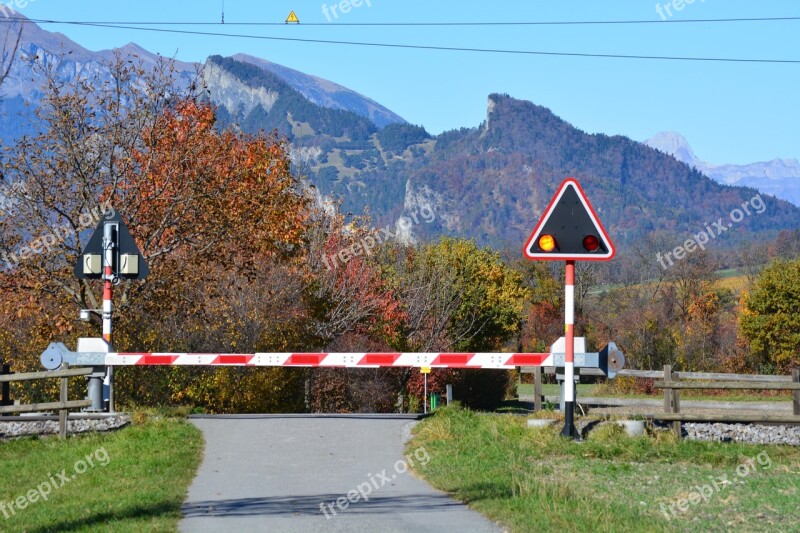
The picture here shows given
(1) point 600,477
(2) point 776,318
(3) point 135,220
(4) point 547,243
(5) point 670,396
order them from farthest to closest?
(2) point 776,318 → (3) point 135,220 → (5) point 670,396 → (4) point 547,243 → (1) point 600,477

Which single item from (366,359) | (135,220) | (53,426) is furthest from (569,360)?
(135,220)

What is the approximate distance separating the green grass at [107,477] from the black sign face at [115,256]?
226cm


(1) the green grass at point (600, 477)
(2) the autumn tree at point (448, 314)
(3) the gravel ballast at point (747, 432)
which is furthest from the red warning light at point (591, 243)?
(2) the autumn tree at point (448, 314)

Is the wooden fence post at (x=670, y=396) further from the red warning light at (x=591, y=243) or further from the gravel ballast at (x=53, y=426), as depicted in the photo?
the gravel ballast at (x=53, y=426)

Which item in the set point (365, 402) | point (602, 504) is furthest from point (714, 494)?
point (365, 402)

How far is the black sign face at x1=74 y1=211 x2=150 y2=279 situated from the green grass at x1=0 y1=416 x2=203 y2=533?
2.26 meters

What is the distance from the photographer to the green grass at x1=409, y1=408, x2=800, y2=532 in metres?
8.59

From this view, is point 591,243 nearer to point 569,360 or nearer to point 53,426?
point 569,360

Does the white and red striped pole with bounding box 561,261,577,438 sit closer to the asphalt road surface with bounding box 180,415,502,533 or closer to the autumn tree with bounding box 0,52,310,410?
the asphalt road surface with bounding box 180,415,502,533

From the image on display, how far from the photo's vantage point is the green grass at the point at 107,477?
8922mm

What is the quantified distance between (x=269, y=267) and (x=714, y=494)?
2135 cm

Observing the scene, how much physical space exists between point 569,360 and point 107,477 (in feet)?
18.1

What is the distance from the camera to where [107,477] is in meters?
11.3

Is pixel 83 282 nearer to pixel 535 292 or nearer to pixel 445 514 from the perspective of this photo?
pixel 445 514
